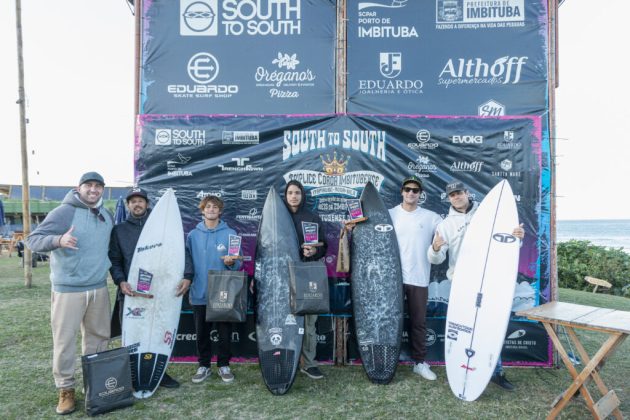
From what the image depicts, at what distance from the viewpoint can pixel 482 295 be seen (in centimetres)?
307

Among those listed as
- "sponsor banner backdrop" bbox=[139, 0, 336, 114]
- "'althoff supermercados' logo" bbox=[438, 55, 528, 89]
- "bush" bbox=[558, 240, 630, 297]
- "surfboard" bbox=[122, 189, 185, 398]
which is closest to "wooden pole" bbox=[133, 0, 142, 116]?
"sponsor banner backdrop" bbox=[139, 0, 336, 114]

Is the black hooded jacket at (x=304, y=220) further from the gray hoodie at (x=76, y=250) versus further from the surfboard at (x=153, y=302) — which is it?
the gray hoodie at (x=76, y=250)

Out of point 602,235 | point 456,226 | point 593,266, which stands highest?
point 456,226

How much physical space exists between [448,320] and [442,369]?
1.83 feet

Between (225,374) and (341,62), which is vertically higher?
(341,62)

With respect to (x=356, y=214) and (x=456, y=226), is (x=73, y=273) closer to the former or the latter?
(x=356, y=214)

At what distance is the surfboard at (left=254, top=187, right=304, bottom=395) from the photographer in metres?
3.01

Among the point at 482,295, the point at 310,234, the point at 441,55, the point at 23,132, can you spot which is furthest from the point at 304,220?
the point at 23,132

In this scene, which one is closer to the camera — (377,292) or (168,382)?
(168,382)

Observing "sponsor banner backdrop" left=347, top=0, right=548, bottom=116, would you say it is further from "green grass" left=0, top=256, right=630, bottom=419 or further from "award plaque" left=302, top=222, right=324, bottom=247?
"green grass" left=0, top=256, right=630, bottom=419

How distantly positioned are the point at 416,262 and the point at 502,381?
3.72ft

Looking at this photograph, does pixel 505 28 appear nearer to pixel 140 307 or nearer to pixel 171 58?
pixel 171 58

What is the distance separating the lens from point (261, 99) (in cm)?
391

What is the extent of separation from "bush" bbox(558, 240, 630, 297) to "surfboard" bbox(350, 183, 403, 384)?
7.49 meters
